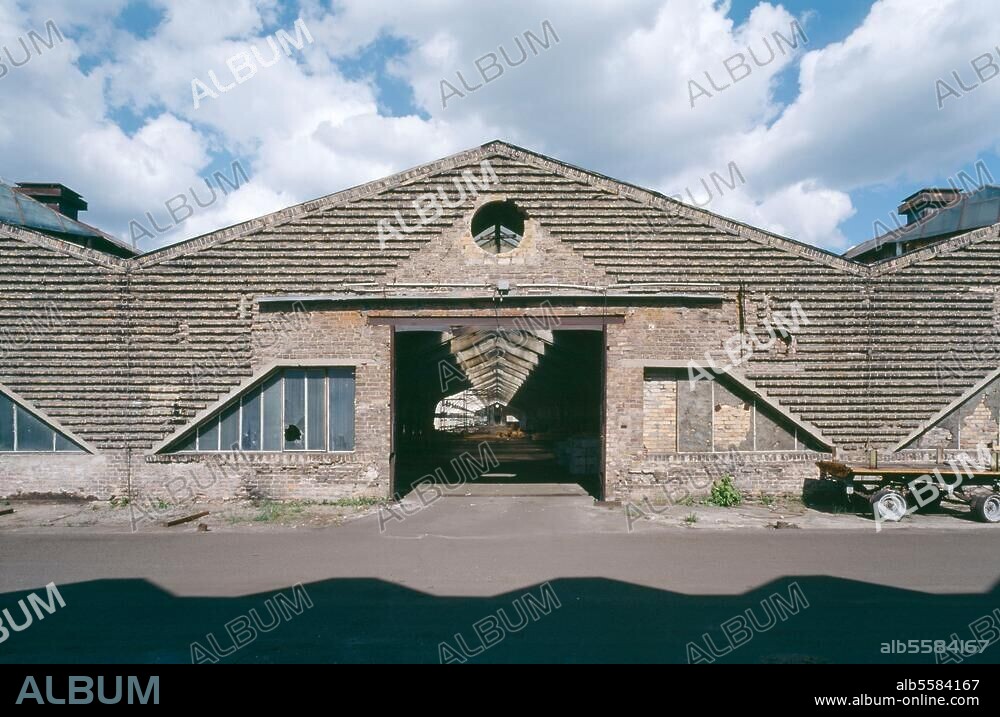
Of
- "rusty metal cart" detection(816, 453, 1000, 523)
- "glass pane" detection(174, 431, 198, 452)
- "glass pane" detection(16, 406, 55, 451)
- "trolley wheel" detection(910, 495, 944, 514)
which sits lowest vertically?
"trolley wheel" detection(910, 495, 944, 514)

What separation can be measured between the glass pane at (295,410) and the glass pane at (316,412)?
4.2 inches

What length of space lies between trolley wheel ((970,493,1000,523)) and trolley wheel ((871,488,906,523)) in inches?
52.4

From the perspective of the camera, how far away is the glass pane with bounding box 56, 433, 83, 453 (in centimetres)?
1070

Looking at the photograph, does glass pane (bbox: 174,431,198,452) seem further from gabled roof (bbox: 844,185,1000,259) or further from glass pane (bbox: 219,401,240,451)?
gabled roof (bbox: 844,185,1000,259)

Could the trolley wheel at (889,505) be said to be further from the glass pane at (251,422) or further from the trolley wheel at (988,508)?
the glass pane at (251,422)

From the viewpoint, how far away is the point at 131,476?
10680 millimetres

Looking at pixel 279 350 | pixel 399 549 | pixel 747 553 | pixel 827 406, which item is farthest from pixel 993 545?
pixel 279 350

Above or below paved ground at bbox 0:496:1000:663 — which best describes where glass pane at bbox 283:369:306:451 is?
above

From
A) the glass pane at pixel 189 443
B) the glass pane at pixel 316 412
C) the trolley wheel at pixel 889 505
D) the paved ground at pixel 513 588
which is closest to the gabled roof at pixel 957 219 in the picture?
the trolley wheel at pixel 889 505

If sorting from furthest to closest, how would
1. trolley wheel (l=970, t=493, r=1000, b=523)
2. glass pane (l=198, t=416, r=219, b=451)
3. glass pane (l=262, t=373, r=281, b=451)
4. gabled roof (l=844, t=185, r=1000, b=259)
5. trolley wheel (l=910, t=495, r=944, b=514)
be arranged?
gabled roof (l=844, t=185, r=1000, b=259)
glass pane (l=262, t=373, r=281, b=451)
glass pane (l=198, t=416, r=219, b=451)
trolley wheel (l=910, t=495, r=944, b=514)
trolley wheel (l=970, t=493, r=1000, b=523)

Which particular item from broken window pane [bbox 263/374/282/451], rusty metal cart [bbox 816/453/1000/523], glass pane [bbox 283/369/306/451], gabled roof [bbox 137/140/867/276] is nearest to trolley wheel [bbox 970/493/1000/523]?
rusty metal cart [bbox 816/453/1000/523]

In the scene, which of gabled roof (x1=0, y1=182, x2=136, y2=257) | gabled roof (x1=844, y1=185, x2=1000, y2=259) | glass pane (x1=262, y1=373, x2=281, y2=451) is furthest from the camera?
gabled roof (x1=844, y1=185, x2=1000, y2=259)

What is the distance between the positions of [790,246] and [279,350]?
10.9 meters

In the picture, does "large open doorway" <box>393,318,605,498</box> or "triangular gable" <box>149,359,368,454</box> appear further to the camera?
"large open doorway" <box>393,318,605,498</box>
